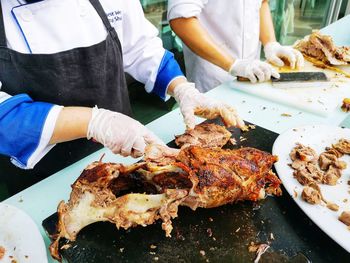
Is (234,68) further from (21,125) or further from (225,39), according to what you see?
(21,125)

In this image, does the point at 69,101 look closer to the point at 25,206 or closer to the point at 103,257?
the point at 25,206

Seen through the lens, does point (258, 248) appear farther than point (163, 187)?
No

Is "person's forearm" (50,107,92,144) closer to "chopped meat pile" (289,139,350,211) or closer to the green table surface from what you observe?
the green table surface

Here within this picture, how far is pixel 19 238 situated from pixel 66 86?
80cm

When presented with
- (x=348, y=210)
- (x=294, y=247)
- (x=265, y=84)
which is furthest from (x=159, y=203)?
(x=265, y=84)

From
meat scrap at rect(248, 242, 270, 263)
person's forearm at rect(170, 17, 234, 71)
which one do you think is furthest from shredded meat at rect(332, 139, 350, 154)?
person's forearm at rect(170, 17, 234, 71)

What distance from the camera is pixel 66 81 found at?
1.66 metres

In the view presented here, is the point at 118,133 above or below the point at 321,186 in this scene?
above

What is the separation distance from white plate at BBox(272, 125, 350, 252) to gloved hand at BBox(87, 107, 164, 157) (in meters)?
0.59

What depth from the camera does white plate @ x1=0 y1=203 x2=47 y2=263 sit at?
1099 mm

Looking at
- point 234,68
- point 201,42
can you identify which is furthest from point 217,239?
point 201,42

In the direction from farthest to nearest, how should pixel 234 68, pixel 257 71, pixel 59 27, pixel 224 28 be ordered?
pixel 224 28
pixel 234 68
pixel 257 71
pixel 59 27

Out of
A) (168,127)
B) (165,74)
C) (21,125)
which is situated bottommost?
(168,127)

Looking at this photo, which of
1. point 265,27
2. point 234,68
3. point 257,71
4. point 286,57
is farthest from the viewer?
point 265,27
